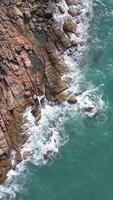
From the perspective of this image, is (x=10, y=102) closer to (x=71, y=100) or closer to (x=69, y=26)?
(x=71, y=100)

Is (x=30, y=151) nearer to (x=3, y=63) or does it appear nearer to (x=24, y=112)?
(x=24, y=112)

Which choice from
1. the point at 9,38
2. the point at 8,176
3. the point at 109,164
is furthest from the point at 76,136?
the point at 9,38

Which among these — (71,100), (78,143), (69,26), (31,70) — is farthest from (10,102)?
(69,26)

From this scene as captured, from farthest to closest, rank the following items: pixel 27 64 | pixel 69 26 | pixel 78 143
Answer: pixel 69 26 < pixel 27 64 < pixel 78 143

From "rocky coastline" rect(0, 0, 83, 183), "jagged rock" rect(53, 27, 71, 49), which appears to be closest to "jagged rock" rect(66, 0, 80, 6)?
"rocky coastline" rect(0, 0, 83, 183)

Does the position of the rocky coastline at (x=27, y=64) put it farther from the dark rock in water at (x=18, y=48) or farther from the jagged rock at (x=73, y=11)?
the jagged rock at (x=73, y=11)

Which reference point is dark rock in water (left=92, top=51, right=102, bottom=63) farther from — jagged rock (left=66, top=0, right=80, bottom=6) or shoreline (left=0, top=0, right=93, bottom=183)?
jagged rock (left=66, top=0, right=80, bottom=6)
